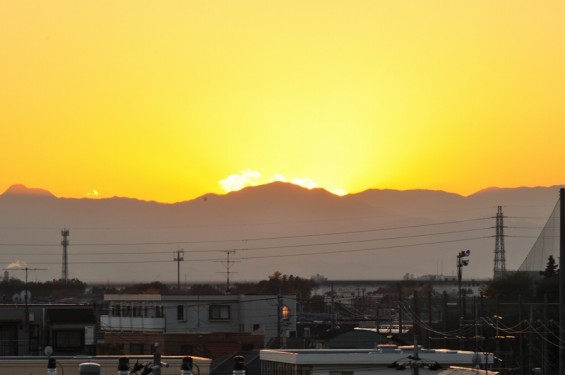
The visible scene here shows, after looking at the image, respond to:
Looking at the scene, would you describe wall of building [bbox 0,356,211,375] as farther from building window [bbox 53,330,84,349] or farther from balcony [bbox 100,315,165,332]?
balcony [bbox 100,315,165,332]

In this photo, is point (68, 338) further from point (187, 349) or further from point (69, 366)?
point (69, 366)

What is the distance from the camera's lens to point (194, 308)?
103562 mm

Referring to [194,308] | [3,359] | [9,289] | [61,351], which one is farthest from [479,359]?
[9,289]

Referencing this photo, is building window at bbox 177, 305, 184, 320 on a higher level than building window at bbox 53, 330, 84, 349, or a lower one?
higher

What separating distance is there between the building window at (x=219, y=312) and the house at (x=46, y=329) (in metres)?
25.6

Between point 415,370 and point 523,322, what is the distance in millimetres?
26909

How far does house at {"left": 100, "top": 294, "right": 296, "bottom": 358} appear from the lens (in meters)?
96.6

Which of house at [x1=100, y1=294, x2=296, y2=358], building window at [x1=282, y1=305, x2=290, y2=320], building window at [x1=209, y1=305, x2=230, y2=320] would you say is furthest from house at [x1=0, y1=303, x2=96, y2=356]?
building window at [x1=282, y1=305, x2=290, y2=320]

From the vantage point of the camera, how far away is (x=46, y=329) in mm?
74438

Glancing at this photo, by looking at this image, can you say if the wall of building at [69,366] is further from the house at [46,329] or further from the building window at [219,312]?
the building window at [219,312]

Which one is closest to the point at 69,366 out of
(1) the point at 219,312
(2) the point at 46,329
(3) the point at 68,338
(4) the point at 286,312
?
(2) the point at 46,329

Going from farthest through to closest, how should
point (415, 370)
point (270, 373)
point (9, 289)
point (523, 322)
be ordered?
1. point (9, 289)
2. point (523, 322)
3. point (270, 373)
4. point (415, 370)

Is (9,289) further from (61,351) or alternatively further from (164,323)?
(61,351)

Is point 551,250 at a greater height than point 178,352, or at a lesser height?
greater
